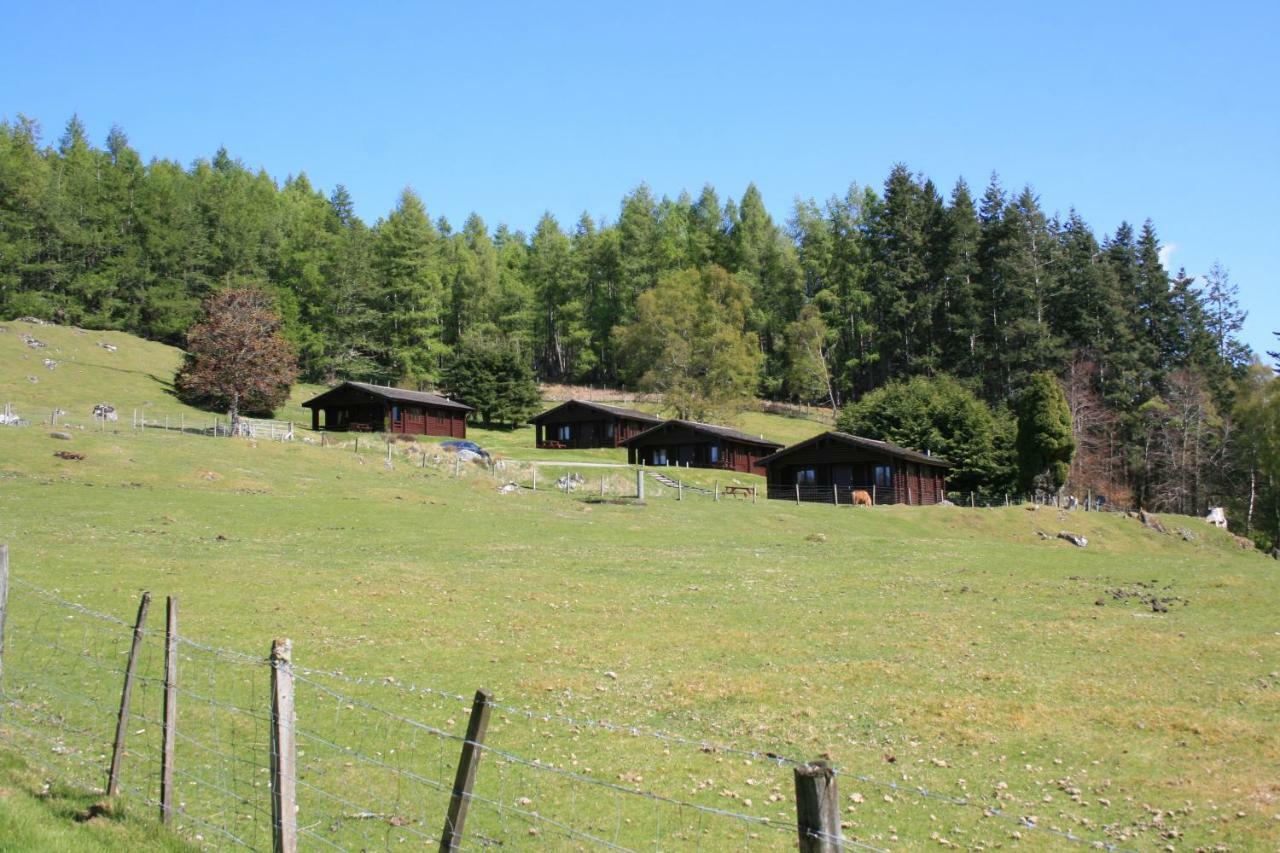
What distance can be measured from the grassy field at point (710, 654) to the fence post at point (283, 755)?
7.98ft

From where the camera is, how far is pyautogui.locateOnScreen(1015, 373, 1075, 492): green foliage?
76.7 meters

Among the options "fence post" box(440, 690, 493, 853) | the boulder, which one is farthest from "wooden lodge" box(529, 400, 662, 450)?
"fence post" box(440, 690, 493, 853)

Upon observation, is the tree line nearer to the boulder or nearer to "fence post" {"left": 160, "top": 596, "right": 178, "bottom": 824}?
the boulder

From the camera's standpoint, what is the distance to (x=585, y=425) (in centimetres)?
9594

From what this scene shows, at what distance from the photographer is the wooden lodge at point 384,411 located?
90875 mm

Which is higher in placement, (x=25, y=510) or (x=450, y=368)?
(x=450, y=368)

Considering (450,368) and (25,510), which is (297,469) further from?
(450,368)

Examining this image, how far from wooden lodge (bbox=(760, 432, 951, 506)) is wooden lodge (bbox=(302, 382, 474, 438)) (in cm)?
3729

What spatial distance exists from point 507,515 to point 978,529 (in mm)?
28941

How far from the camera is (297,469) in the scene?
51531mm

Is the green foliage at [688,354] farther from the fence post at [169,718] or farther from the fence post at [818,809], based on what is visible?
the fence post at [818,809]

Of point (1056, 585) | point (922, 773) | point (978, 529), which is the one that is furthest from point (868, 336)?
point (922, 773)

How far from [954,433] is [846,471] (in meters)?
17.4

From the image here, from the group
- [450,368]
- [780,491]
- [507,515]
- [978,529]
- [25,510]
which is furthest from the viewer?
[450,368]
